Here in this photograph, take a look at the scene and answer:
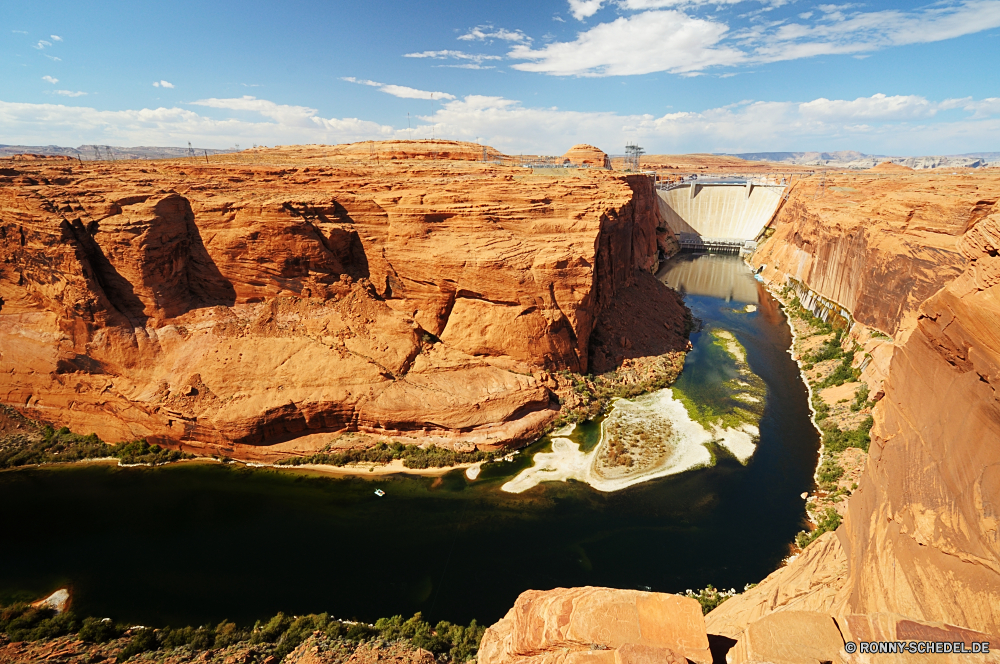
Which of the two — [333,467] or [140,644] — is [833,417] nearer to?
[333,467]

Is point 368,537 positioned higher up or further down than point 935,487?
further down

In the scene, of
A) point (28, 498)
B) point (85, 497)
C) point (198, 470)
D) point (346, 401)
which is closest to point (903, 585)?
point (346, 401)

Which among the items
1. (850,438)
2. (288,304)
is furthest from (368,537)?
(850,438)

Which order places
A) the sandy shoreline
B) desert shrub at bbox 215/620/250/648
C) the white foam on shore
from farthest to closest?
the sandy shoreline → the white foam on shore → desert shrub at bbox 215/620/250/648

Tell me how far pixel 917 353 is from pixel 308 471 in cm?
2668

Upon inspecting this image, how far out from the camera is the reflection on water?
56812 mm

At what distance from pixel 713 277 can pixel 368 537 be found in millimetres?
60543

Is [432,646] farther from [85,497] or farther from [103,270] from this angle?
[103,270]

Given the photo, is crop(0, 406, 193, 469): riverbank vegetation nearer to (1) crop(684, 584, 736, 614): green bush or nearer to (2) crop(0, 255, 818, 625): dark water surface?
(2) crop(0, 255, 818, 625): dark water surface

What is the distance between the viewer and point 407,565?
19078 mm

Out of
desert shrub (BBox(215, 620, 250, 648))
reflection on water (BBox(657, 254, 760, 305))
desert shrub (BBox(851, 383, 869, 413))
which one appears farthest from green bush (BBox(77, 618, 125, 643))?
reflection on water (BBox(657, 254, 760, 305))

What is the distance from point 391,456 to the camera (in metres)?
25.3

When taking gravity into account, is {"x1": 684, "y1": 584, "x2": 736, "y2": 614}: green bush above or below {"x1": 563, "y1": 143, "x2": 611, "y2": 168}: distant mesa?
below

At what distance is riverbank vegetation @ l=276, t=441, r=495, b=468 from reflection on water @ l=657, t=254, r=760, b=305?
4350 cm
